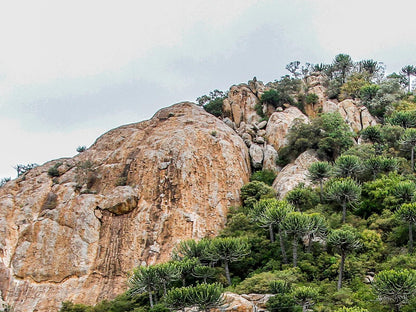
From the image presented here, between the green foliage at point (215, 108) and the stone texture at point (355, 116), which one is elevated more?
the green foliage at point (215, 108)

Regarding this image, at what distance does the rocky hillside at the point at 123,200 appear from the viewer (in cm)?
3288

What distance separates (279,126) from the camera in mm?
48406

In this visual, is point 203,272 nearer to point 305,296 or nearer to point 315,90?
point 305,296

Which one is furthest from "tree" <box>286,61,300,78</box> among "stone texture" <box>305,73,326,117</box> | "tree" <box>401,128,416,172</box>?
"tree" <box>401,128,416,172</box>

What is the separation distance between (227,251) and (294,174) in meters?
15.4

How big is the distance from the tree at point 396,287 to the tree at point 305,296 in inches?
131

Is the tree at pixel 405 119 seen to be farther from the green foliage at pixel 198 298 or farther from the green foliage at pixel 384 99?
the green foliage at pixel 198 298

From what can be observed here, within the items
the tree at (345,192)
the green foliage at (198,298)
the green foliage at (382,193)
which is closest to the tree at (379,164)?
the green foliage at (382,193)

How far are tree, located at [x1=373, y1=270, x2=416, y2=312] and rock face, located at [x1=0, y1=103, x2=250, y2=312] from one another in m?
17.4

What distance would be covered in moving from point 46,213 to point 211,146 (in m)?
18.1

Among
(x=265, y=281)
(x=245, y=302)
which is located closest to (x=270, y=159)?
(x=265, y=281)

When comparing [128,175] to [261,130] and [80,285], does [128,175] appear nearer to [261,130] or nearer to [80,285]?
[80,285]

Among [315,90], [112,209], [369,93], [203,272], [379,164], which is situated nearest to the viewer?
[203,272]

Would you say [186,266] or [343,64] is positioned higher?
[343,64]
